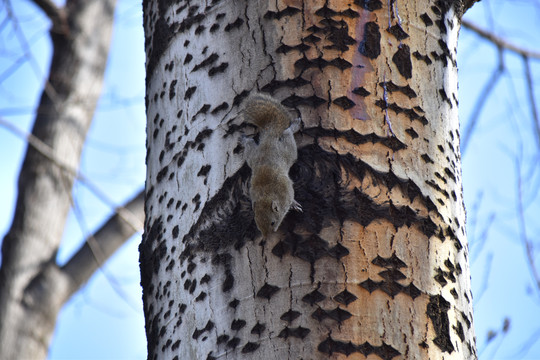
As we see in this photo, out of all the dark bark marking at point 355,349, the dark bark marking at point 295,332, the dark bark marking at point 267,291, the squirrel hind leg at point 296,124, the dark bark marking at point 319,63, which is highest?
the dark bark marking at point 319,63

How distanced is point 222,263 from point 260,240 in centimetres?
8

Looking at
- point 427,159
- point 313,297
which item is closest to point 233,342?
point 313,297

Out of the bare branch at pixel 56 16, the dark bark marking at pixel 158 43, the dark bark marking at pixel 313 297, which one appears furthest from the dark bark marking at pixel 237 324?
the bare branch at pixel 56 16

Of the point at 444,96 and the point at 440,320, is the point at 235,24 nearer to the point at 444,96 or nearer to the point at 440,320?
the point at 444,96

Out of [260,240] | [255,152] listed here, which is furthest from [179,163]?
[260,240]

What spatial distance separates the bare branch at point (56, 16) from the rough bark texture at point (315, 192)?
4986 mm

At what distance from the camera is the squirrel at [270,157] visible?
1.22 metres

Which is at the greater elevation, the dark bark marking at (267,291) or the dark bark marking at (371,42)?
the dark bark marking at (371,42)

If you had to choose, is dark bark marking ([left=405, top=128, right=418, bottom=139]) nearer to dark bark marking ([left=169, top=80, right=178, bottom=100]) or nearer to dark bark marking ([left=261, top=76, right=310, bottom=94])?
dark bark marking ([left=261, top=76, right=310, bottom=94])

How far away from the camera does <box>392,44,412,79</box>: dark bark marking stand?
4.41 feet

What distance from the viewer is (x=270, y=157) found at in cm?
125

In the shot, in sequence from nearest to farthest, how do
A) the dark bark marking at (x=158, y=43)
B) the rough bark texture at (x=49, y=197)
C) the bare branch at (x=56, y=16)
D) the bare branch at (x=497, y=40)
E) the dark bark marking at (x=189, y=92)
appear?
the dark bark marking at (x=189, y=92) < the dark bark marking at (x=158, y=43) < the bare branch at (x=497, y=40) < the rough bark texture at (x=49, y=197) < the bare branch at (x=56, y=16)

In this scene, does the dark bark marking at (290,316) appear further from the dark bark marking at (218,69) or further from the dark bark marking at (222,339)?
the dark bark marking at (218,69)

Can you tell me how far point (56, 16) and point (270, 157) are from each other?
548 cm
